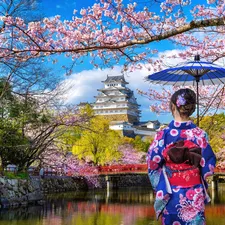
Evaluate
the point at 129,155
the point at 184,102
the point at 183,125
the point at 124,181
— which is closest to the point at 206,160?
the point at 183,125

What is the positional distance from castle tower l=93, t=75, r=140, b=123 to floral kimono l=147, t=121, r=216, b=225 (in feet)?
166

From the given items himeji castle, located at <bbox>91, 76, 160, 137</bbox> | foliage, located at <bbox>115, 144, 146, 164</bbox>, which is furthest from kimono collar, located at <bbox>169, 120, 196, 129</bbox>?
himeji castle, located at <bbox>91, 76, 160, 137</bbox>

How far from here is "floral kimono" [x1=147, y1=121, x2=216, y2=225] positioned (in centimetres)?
307

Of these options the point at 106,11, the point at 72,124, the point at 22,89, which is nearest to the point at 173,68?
the point at 106,11

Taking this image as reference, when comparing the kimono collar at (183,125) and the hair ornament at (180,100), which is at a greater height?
the hair ornament at (180,100)

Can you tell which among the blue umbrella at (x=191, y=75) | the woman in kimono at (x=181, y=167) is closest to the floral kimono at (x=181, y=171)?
the woman in kimono at (x=181, y=167)

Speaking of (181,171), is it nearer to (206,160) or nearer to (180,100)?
(206,160)

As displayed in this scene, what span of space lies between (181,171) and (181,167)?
29 mm

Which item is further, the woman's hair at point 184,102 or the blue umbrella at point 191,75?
the blue umbrella at point 191,75

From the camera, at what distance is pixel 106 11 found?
5.92 metres

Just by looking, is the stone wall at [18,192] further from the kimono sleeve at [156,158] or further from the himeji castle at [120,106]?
the himeji castle at [120,106]

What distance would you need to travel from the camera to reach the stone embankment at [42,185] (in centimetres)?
1333

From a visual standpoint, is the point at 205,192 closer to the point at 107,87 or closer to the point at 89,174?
the point at 89,174

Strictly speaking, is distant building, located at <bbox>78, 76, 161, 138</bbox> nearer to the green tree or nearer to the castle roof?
the castle roof
